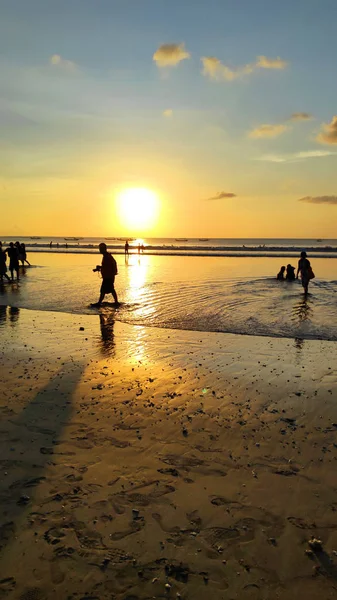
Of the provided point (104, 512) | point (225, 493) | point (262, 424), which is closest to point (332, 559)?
point (225, 493)

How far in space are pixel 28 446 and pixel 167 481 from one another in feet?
6.13

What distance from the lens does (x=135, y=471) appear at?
15.1 feet

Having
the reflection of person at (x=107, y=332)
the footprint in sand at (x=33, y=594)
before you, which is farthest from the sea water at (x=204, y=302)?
the footprint in sand at (x=33, y=594)

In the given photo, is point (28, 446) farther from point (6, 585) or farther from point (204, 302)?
point (204, 302)

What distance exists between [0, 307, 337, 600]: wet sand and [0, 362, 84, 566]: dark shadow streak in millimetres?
19

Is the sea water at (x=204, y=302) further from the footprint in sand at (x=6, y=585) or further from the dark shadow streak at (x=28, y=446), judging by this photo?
the footprint in sand at (x=6, y=585)

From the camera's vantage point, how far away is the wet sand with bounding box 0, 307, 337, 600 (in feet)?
10.7

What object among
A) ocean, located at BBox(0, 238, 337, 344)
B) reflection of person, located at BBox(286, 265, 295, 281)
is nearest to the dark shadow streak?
ocean, located at BBox(0, 238, 337, 344)

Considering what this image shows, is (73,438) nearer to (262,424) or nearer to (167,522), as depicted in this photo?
(167,522)

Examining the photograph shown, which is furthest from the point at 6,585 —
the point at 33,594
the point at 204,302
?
the point at 204,302

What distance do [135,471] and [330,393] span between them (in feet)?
Answer: 13.1

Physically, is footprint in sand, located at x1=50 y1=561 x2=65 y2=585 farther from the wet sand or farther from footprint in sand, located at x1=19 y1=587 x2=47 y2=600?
footprint in sand, located at x1=19 y1=587 x2=47 y2=600

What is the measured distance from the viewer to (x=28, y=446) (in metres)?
5.10

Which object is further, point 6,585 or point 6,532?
point 6,532
